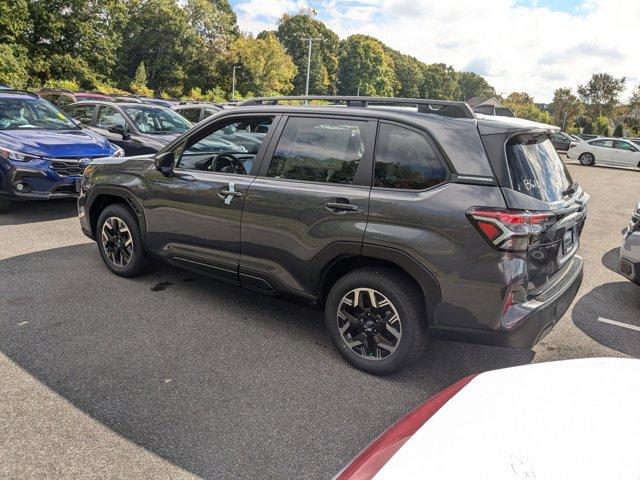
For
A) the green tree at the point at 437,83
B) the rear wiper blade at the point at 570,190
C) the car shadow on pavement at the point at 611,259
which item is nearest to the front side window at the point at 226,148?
the rear wiper blade at the point at 570,190

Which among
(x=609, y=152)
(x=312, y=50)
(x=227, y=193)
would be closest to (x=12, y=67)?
(x=227, y=193)

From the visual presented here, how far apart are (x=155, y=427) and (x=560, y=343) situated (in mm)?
3137

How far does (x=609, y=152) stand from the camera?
23.6m

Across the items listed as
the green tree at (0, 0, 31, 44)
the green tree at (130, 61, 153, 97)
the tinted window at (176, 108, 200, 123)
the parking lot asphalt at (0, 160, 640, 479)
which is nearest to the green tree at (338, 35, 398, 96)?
the green tree at (130, 61, 153, 97)

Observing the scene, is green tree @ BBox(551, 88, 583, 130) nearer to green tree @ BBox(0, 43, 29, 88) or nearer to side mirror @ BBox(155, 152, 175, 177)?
green tree @ BBox(0, 43, 29, 88)

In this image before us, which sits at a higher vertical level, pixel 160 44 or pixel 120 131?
pixel 160 44

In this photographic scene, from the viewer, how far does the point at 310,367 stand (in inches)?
132

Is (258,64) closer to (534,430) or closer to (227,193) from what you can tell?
(227,193)

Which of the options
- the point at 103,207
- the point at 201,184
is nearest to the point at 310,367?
the point at 201,184

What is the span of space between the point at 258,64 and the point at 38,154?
53887mm

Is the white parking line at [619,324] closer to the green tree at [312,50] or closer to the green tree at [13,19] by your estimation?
the green tree at [13,19]

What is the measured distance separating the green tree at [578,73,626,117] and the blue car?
65.6 meters

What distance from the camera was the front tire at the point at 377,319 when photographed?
3053mm

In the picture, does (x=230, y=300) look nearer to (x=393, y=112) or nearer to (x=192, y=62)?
(x=393, y=112)
